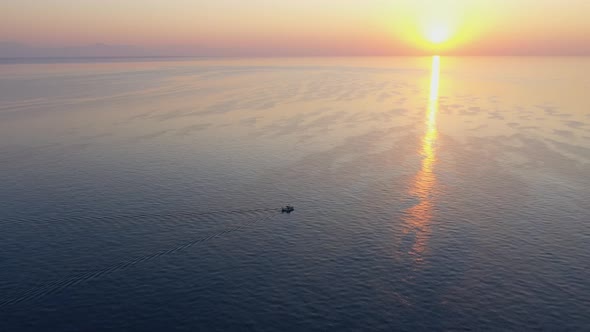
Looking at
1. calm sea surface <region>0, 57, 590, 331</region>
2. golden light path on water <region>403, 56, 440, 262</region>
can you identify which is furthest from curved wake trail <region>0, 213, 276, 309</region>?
golden light path on water <region>403, 56, 440, 262</region>

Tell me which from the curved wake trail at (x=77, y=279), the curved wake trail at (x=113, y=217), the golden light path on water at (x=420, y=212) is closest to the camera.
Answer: the curved wake trail at (x=77, y=279)

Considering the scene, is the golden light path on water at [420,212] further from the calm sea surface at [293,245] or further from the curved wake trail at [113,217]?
the curved wake trail at [113,217]

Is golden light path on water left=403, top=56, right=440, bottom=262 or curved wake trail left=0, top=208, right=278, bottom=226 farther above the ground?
curved wake trail left=0, top=208, right=278, bottom=226

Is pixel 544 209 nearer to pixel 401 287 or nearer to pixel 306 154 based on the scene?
pixel 401 287

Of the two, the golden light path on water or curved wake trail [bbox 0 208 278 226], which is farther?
curved wake trail [bbox 0 208 278 226]

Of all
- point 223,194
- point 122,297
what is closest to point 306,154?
point 223,194

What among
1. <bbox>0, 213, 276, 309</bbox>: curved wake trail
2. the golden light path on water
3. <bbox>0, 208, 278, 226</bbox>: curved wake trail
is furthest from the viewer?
<bbox>0, 208, 278, 226</bbox>: curved wake trail

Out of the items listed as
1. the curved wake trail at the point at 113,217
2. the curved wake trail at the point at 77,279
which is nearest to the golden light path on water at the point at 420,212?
the curved wake trail at the point at 113,217

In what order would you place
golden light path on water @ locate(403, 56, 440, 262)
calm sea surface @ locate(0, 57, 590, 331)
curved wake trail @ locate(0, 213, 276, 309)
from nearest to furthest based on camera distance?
calm sea surface @ locate(0, 57, 590, 331) < curved wake trail @ locate(0, 213, 276, 309) < golden light path on water @ locate(403, 56, 440, 262)

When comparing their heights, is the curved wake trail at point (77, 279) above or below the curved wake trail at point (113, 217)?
below

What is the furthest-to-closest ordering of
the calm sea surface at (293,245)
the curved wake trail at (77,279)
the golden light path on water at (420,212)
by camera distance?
1. the golden light path on water at (420,212)
2. the curved wake trail at (77,279)
3. the calm sea surface at (293,245)

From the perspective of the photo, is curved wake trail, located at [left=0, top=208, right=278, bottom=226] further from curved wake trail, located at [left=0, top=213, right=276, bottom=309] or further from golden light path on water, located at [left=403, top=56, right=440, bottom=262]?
golden light path on water, located at [left=403, top=56, right=440, bottom=262]
